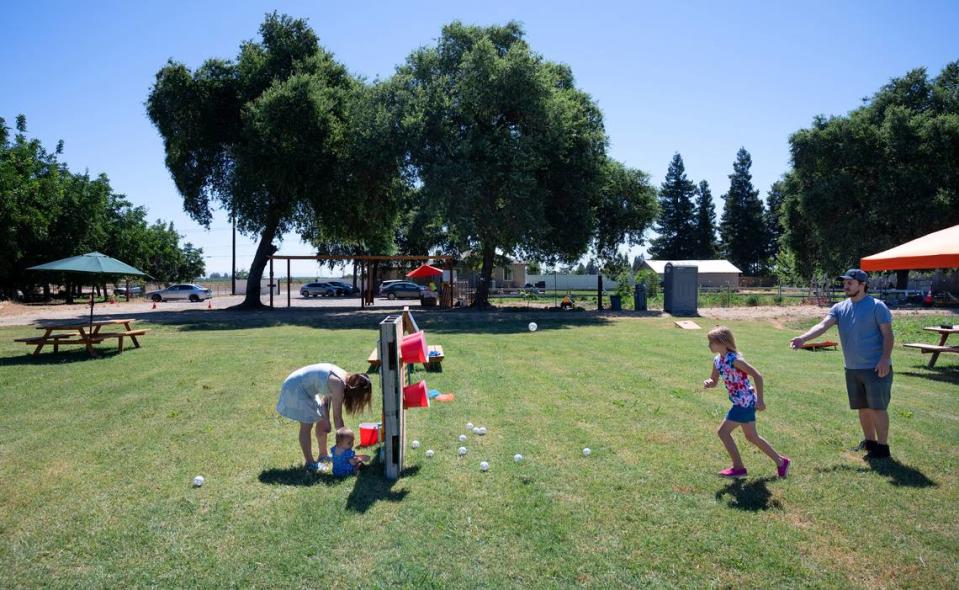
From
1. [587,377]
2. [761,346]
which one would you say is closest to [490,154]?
[761,346]

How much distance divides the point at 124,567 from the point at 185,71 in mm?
30007

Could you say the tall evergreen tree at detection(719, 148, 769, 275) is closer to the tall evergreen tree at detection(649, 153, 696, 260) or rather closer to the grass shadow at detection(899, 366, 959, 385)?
the tall evergreen tree at detection(649, 153, 696, 260)

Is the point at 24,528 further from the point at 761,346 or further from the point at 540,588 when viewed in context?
the point at 761,346

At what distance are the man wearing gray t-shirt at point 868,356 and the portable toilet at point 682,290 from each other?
21768 mm

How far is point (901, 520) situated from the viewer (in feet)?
15.3

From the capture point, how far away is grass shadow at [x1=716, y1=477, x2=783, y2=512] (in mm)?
4918

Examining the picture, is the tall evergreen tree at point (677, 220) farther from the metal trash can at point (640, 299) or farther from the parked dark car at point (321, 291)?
the metal trash can at point (640, 299)

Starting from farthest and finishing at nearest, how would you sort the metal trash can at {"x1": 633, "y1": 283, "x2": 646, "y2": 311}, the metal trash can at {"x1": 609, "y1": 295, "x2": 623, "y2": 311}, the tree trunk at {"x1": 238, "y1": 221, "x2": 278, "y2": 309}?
the tree trunk at {"x1": 238, "y1": 221, "x2": 278, "y2": 309} < the metal trash can at {"x1": 609, "y1": 295, "x2": 623, "y2": 311} < the metal trash can at {"x1": 633, "y1": 283, "x2": 646, "y2": 311}

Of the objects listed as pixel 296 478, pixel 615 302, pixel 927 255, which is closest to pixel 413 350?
pixel 296 478

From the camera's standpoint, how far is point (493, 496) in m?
5.17

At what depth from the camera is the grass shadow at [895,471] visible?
17.9 feet

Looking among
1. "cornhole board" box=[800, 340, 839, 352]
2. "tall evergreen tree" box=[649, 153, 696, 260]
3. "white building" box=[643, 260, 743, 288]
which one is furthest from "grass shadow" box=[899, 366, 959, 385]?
"tall evergreen tree" box=[649, 153, 696, 260]

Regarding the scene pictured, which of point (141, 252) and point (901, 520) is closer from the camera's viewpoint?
point (901, 520)

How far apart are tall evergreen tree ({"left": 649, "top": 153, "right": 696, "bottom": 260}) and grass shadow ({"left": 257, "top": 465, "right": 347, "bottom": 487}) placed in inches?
3077
